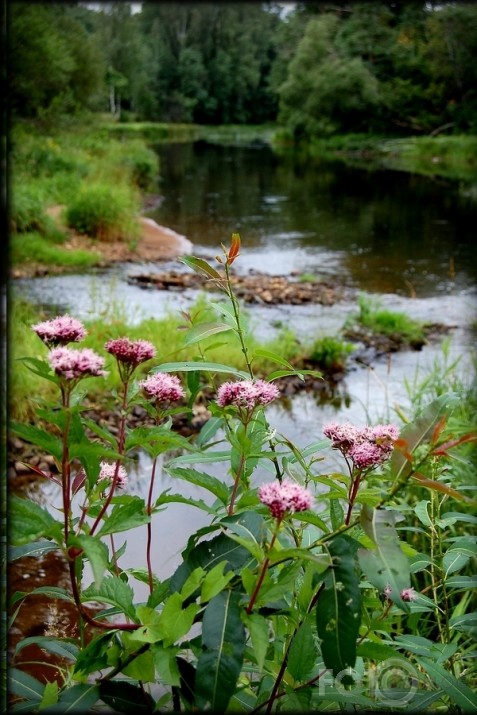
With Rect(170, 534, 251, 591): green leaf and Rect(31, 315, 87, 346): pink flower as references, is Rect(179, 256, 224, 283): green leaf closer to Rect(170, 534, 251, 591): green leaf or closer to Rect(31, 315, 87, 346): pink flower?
Rect(31, 315, 87, 346): pink flower

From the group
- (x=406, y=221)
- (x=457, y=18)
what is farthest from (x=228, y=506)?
(x=406, y=221)

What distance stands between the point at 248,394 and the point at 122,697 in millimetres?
330

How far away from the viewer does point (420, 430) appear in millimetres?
629

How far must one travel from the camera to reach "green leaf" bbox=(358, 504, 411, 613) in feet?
1.80

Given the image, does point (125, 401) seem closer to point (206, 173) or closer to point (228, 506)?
point (228, 506)

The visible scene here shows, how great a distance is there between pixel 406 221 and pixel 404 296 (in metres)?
4.26

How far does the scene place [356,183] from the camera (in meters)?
14.9

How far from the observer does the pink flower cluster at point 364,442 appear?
698 mm

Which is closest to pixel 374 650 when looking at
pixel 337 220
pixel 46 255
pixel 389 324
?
pixel 389 324

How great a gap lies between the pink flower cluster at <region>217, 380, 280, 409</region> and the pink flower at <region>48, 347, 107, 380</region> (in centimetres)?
17

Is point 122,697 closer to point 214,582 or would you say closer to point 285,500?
point 214,582

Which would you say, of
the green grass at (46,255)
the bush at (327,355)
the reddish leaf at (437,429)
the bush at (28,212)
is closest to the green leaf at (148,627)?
the reddish leaf at (437,429)

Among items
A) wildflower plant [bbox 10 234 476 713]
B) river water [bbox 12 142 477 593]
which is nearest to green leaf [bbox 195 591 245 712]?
wildflower plant [bbox 10 234 476 713]

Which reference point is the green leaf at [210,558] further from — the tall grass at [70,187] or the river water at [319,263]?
the tall grass at [70,187]
